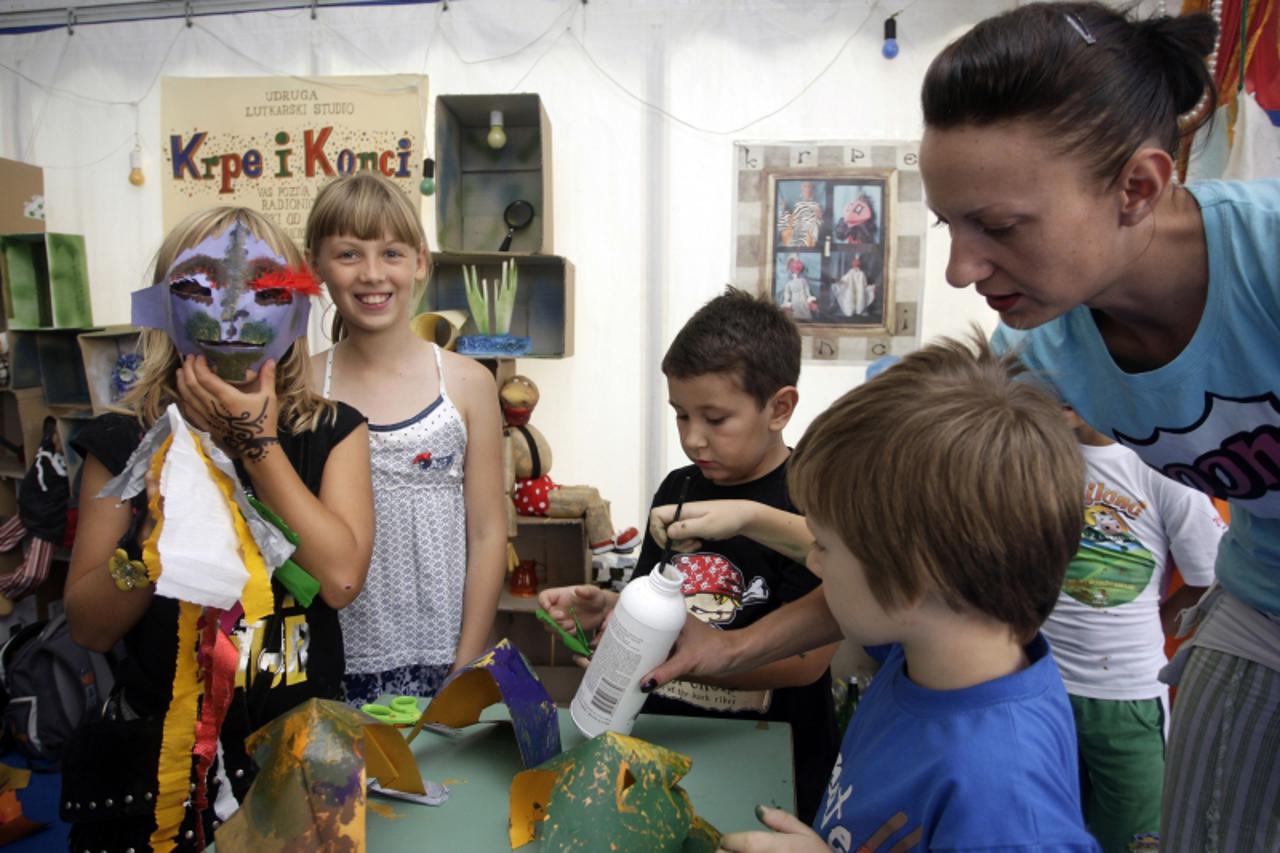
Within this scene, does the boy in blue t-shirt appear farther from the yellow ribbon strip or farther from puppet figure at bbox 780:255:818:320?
puppet figure at bbox 780:255:818:320

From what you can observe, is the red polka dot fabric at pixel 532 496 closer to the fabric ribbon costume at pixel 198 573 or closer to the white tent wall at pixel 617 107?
the white tent wall at pixel 617 107

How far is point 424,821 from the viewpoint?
31.7 inches

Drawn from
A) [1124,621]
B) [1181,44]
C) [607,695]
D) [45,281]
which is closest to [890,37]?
[1124,621]

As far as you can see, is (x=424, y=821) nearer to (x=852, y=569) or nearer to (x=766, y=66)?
(x=852, y=569)

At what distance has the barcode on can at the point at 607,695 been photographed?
0.84 m

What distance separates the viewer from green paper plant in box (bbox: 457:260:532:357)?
2.50m

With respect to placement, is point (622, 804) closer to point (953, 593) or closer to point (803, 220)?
point (953, 593)

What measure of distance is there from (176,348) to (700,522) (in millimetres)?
756

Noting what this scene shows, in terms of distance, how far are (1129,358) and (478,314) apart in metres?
2.03

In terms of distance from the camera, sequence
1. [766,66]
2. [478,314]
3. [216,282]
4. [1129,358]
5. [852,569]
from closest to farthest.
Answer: [852,569] → [1129,358] → [216,282] → [478,314] → [766,66]

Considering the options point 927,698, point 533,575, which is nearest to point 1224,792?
point 927,698

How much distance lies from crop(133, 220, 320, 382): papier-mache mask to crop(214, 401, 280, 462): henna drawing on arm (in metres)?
0.06

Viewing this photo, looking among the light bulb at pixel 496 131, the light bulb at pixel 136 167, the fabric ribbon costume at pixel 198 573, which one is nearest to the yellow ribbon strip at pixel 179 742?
the fabric ribbon costume at pixel 198 573

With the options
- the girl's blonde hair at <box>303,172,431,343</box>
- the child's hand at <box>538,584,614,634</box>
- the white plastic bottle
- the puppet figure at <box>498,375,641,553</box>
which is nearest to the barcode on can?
the white plastic bottle
